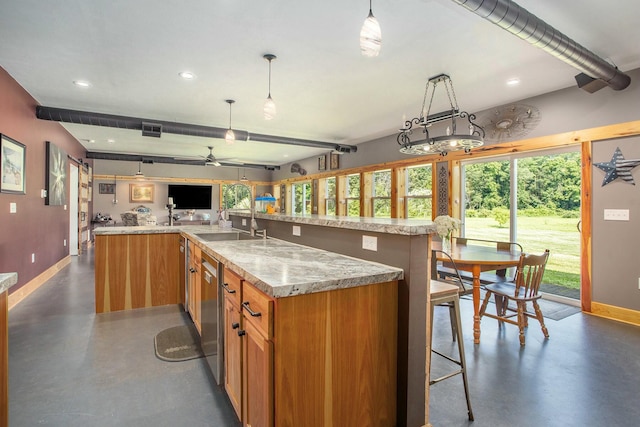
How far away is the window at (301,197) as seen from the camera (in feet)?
34.3

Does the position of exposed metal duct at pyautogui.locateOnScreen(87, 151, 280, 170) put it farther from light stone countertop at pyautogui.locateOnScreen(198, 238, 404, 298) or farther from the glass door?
light stone countertop at pyautogui.locateOnScreen(198, 238, 404, 298)

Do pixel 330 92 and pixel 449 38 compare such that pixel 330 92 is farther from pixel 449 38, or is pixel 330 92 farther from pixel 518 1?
pixel 518 1

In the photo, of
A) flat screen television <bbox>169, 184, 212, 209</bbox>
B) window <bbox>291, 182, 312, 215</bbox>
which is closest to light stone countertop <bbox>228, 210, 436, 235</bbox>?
window <bbox>291, 182, 312, 215</bbox>

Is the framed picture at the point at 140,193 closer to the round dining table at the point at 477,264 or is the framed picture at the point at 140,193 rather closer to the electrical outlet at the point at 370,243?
the round dining table at the point at 477,264

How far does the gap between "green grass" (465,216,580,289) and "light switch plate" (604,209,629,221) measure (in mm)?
563

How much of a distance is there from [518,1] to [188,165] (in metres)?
10.8

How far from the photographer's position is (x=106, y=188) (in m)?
10.6

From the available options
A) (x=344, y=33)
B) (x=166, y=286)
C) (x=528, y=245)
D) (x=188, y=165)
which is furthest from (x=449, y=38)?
(x=188, y=165)

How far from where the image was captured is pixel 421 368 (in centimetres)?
169

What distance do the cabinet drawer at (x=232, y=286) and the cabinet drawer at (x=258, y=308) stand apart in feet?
0.23

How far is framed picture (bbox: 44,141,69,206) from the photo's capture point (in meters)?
5.21

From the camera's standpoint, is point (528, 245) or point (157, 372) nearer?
point (157, 372)

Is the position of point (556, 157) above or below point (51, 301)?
above

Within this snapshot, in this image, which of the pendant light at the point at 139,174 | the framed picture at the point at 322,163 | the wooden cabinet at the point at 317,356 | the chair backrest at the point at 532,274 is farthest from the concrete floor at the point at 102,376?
the pendant light at the point at 139,174
